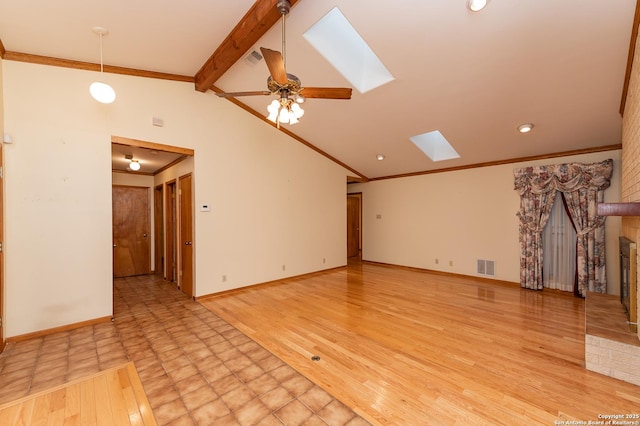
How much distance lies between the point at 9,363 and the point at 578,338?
5.78 m

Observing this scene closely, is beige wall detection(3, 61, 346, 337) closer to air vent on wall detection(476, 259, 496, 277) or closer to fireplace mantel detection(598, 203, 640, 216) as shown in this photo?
air vent on wall detection(476, 259, 496, 277)

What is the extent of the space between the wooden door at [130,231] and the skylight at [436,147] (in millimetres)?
6389

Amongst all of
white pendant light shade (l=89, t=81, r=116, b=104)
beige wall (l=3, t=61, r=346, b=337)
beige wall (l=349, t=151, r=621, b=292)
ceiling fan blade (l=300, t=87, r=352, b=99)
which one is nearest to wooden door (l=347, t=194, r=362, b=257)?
beige wall (l=349, t=151, r=621, b=292)

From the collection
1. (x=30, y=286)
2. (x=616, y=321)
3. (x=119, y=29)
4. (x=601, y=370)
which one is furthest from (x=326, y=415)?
(x=119, y=29)

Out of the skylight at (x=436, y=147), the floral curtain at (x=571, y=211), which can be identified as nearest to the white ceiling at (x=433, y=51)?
the floral curtain at (x=571, y=211)

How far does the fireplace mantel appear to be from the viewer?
193cm

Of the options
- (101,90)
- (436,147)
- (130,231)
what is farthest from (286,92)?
(130,231)

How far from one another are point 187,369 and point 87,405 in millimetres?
673

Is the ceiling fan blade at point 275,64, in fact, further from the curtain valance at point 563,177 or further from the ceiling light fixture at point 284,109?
the curtain valance at point 563,177

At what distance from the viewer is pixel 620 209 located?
2039 mm

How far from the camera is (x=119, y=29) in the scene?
2.71 m

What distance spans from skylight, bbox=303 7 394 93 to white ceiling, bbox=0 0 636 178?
114 millimetres

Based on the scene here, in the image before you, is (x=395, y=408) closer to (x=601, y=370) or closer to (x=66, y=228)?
(x=601, y=370)

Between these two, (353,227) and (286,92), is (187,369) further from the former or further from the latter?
(353,227)
